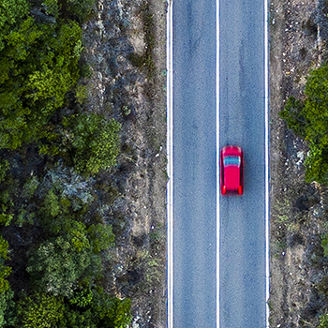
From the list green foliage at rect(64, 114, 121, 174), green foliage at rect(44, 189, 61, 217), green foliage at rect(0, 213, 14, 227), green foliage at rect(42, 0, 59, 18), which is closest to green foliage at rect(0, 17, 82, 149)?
green foliage at rect(42, 0, 59, 18)

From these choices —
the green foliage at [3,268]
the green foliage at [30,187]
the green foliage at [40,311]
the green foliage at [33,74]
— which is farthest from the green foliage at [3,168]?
the green foliage at [40,311]

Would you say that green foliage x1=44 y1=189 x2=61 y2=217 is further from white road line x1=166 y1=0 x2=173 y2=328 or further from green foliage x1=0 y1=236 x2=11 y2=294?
white road line x1=166 y1=0 x2=173 y2=328

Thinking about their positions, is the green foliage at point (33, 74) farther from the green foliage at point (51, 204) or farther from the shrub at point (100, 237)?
the shrub at point (100, 237)

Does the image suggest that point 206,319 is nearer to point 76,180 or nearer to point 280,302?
point 280,302

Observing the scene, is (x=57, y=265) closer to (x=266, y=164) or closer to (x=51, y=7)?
(x=51, y=7)

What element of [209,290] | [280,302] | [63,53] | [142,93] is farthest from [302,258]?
[63,53]
